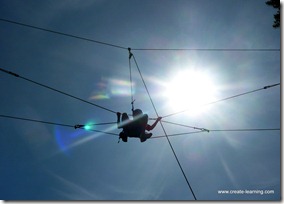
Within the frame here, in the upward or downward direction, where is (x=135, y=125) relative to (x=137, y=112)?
downward

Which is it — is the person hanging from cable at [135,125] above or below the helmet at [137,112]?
below

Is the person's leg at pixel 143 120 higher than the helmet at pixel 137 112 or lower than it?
lower

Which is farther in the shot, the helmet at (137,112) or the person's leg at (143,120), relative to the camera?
the helmet at (137,112)

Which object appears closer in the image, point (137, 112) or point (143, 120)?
point (143, 120)

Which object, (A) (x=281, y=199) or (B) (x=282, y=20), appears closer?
(A) (x=281, y=199)

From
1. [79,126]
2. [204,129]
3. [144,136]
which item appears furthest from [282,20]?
[79,126]

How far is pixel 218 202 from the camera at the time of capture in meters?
9.19

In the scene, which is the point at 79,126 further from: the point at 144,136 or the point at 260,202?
the point at 260,202

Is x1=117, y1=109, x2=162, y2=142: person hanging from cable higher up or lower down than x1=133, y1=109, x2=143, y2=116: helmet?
lower down

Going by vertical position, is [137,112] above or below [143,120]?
above

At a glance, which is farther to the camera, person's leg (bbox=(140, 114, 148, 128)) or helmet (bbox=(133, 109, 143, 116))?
helmet (bbox=(133, 109, 143, 116))

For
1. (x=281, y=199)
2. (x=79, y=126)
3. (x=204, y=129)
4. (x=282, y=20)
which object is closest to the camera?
(x=281, y=199)

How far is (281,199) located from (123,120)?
24.0ft

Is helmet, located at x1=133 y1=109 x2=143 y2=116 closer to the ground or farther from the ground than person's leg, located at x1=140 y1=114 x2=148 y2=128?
farther from the ground
